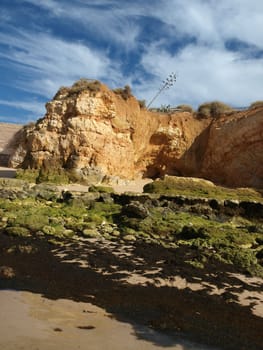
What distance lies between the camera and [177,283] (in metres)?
8.05

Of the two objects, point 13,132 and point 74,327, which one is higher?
point 13,132

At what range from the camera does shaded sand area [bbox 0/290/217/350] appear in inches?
182

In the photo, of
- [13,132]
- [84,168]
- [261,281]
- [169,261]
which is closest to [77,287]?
[169,261]

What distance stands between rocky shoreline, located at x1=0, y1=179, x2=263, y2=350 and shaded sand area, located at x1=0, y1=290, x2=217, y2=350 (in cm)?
36

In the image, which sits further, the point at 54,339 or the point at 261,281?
the point at 261,281

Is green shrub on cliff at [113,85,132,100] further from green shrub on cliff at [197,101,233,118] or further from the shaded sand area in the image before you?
the shaded sand area

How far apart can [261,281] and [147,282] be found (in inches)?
113

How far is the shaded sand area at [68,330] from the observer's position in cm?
463

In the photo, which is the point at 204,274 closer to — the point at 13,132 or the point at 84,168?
the point at 84,168

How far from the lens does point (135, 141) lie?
35.9 meters

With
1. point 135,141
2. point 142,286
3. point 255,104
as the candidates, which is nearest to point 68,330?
point 142,286

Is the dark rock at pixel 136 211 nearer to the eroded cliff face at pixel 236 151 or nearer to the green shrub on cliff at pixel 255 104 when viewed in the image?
the eroded cliff face at pixel 236 151

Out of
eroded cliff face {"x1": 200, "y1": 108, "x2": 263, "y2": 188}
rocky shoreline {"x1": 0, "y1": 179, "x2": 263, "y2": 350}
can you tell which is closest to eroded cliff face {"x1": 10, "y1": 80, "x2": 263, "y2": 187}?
eroded cliff face {"x1": 200, "y1": 108, "x2": 263, "y2": 188}

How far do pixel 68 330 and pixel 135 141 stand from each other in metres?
31.4
